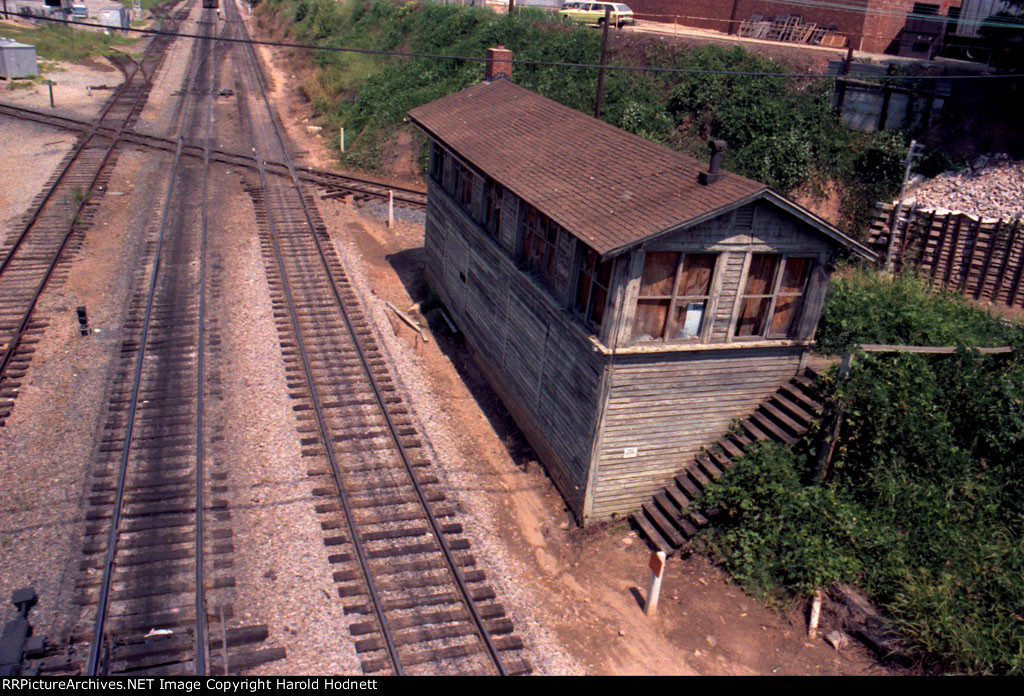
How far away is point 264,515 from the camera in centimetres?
1195

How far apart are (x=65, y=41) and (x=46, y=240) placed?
138 ft

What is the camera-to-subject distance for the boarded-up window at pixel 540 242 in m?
13.7

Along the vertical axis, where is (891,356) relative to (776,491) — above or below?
above

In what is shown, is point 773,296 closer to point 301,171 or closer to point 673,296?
point 673,296

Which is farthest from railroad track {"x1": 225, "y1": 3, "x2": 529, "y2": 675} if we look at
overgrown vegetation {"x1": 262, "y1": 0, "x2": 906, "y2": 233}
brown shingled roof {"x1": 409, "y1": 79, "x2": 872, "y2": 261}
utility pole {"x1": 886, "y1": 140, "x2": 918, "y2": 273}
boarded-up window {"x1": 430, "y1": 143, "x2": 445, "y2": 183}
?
overgrown vegetation {"x1": 262, "y1": 0, "x2": 906, "y2": 233}

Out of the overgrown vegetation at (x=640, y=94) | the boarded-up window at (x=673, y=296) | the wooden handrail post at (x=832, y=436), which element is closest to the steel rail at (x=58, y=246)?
the overgrown vegetation at (x=640, y=94)

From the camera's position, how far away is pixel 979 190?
2256 cm

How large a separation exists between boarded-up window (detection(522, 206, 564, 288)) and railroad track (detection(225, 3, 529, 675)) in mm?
3948

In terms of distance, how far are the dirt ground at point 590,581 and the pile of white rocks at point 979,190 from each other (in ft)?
50.7

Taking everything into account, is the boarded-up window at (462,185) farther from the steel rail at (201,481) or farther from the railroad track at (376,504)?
the steel rail at (201,481)

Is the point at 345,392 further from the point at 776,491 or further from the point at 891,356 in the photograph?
the point at 891,356

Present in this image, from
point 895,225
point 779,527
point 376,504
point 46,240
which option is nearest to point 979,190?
point 895,225
